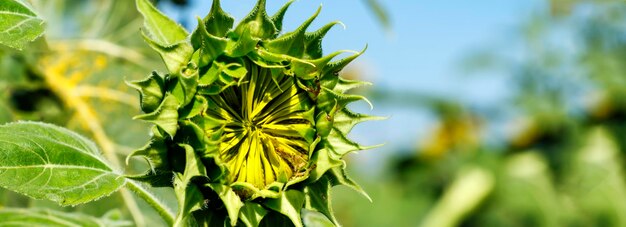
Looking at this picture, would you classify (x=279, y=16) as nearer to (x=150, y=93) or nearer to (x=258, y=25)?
(x=258, y=25)

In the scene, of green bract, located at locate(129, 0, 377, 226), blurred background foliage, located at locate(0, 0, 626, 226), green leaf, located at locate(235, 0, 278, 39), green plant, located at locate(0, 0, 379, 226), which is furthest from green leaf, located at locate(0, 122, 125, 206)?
blurred background foliage, located at locate(0, 0, 626, 226)

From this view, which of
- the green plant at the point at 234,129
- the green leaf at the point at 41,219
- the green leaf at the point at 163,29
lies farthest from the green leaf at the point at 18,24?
the green leaf at the point at 41,219

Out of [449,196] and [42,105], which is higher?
[449,196]

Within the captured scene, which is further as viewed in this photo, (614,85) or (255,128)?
(614,85)

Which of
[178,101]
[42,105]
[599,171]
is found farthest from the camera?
[599,171]

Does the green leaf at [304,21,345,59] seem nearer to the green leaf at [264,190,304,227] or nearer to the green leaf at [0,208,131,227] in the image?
the green leaf at [264,190,304,227]

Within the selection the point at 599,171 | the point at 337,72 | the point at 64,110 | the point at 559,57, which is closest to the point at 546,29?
the point at 559,57

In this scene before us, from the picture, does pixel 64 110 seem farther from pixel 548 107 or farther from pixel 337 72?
pixel 548 107
